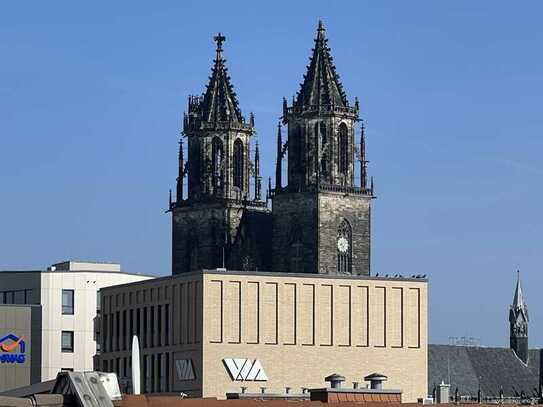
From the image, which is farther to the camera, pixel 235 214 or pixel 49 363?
pixel 235 214

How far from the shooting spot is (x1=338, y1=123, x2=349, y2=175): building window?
166 m

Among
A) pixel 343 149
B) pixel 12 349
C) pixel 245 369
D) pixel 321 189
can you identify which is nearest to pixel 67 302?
pixel 12 349

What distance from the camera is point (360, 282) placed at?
130 m

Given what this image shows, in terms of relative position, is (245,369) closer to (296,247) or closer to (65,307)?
(65,307)

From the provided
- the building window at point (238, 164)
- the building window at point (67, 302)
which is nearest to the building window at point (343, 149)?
the building window at point (238, 164)

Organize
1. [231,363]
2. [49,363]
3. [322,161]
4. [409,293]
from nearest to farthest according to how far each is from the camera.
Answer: [231,363], [409,293], [49,363], [322,161]

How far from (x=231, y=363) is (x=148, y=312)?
11.3 m

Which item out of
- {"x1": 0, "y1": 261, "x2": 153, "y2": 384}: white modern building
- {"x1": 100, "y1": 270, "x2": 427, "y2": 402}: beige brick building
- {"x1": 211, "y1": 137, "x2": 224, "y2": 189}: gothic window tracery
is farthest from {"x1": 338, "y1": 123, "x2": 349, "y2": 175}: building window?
{"x1": 100, "y1": 270, "x2": 427, "y2": 402}: beige brick building

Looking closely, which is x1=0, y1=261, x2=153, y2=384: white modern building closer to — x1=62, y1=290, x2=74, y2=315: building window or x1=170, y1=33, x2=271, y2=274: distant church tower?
x1=62, y1=290, x2=74, y2=315: building window

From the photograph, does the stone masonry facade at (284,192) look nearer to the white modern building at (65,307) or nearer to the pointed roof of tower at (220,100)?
the pointed roof of tower at (220,100)

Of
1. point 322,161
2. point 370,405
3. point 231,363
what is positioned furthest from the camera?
point 322,161

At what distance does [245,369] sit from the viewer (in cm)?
12181

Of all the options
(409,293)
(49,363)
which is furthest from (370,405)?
(49,363)

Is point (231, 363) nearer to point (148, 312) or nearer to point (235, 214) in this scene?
point (148, 312)
